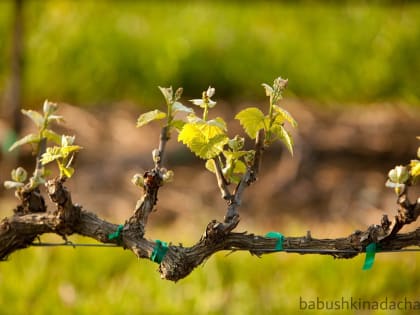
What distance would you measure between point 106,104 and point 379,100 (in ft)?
5.66

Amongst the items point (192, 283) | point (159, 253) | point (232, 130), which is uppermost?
point (232, 130)

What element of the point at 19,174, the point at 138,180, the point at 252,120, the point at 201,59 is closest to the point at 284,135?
the point at 252,120

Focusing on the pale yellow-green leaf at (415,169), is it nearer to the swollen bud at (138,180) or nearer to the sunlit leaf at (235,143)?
the sunlit leaf at (235,143)

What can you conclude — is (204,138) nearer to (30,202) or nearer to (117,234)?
(117,234)

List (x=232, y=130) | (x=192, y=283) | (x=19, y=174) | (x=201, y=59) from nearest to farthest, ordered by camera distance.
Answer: (x=19, y=174) → (x=192, y=283) → (x=232, y=130) → (x=201, y=59)

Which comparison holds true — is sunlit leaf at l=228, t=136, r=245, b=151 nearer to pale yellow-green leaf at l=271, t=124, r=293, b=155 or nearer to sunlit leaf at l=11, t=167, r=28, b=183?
pale yellow-green leaf at l=271, t=124, r=293, b=155

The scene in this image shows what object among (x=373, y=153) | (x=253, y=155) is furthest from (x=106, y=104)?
(x=253, y=155)

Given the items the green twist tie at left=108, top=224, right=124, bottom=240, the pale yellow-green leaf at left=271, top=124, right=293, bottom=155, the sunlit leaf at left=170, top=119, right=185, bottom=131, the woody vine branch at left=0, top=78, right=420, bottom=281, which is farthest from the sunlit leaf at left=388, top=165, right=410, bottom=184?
the green twist tie at left=108, top=224, right=124, bottom=240

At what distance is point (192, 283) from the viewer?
259cm

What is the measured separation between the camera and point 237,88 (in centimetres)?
478

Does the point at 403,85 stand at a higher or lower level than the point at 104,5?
lower

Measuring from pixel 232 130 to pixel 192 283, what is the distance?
1.64 meters

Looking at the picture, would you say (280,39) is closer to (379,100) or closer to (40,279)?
(379,100)

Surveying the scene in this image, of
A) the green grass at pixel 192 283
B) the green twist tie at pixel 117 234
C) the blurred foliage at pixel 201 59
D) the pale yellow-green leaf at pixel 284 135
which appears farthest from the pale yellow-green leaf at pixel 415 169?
the blurred foliage at pixel 201 59
